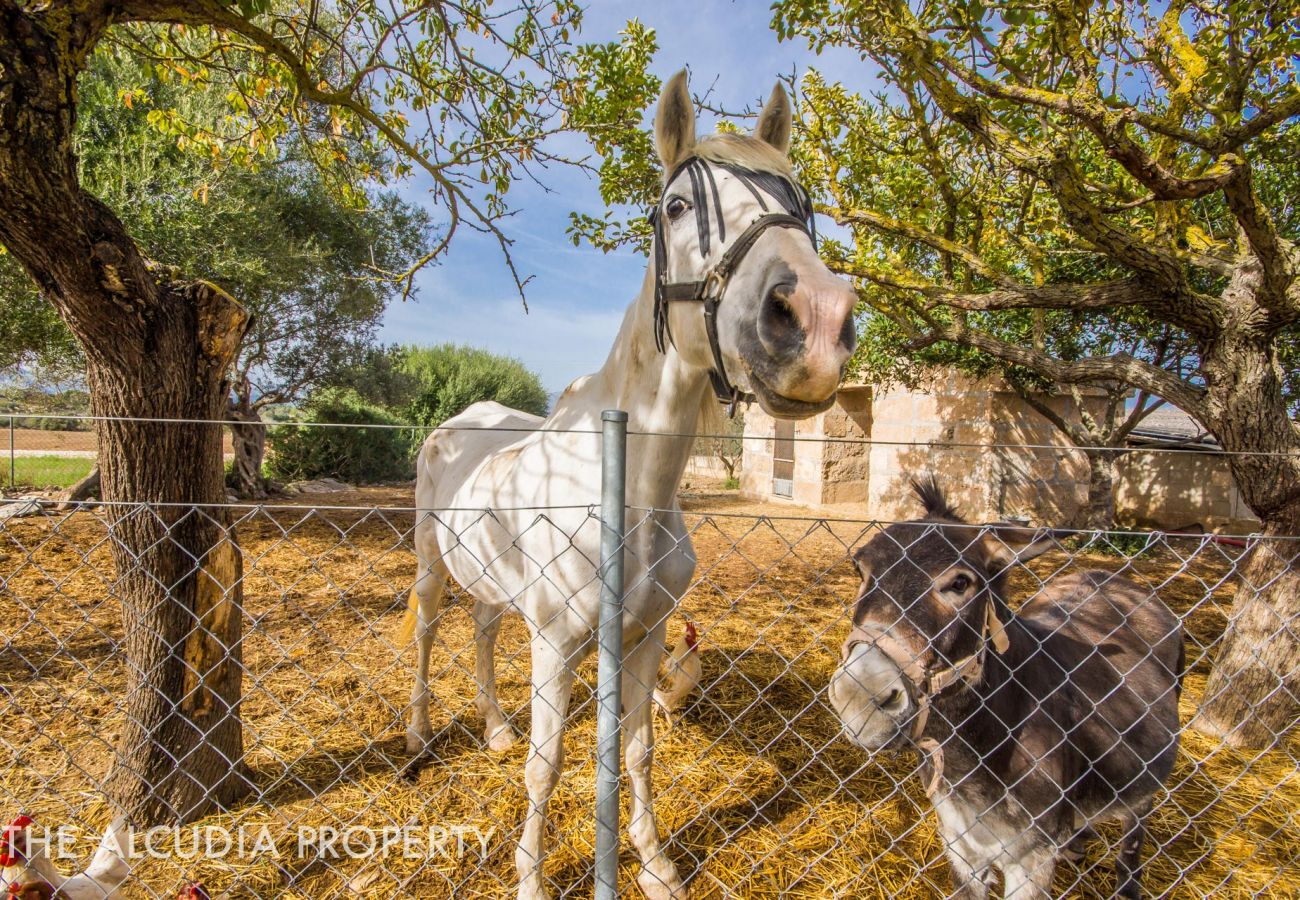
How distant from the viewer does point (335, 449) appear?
14367mm

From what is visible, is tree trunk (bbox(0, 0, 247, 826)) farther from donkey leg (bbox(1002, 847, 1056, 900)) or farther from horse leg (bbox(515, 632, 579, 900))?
donkey leg (bbox(1002, 847, 1056, 900))

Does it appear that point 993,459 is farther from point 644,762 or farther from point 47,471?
point 47,471

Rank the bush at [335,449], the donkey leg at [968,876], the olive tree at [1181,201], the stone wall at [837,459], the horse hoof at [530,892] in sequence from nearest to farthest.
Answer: the donkey leg at [968,876] → the horse hoof at [530,892] → the olive tree at [1181,201] → the stone wall at [837,459] → the bush at [335,449]

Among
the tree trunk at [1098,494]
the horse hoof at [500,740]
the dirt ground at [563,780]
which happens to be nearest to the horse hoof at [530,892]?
the dirt ground at [563,780]

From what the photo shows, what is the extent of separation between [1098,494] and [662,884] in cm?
1048

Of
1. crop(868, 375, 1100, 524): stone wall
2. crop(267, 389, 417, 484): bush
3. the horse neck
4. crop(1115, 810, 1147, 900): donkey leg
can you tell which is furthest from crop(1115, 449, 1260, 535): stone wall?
crop(267, 389, 417, 484): bush

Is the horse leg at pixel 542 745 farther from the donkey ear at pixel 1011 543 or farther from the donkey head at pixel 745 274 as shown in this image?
the donkey ear at pixel 1011 543

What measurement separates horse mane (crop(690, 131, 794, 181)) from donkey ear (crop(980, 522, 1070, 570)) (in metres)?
1.18

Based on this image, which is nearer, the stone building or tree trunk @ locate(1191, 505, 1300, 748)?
tree trunk @ locate(1191, 505, 1300, 748)

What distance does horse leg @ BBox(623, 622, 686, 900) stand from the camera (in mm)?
2100

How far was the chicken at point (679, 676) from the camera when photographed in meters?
3.37

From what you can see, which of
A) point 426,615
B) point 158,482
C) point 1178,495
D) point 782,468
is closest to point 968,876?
point 426,615

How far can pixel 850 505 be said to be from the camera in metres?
12.7

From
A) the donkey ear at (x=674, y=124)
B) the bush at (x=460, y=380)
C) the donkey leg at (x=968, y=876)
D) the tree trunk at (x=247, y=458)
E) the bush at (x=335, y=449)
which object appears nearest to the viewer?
the donkey ear at (x=674, y=124)
